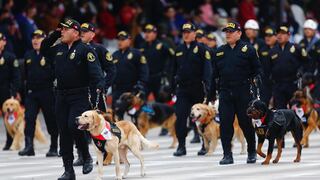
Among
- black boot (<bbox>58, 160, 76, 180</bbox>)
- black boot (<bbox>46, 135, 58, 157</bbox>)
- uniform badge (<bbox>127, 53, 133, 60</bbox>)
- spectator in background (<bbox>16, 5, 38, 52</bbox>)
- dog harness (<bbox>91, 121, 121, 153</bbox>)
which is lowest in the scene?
black boot (<bbox>58, 160, 76, 180</bbox>)

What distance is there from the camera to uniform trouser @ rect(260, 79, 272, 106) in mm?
22375

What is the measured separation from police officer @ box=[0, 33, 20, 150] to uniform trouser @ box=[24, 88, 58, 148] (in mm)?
1046

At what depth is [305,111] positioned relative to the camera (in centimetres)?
2145

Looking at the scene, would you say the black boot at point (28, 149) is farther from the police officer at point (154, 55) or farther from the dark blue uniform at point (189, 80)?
the police officer at point (154, 55)

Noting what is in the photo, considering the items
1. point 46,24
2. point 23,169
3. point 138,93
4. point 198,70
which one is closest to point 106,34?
point 46,24

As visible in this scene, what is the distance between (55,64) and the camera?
53.2ft

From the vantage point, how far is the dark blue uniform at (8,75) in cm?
2214

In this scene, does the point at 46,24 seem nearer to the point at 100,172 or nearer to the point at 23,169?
the point at 23,169

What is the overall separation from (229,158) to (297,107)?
131 inches

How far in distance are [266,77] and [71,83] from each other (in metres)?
6.92

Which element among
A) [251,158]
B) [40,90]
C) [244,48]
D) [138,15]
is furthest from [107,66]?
[138,15]

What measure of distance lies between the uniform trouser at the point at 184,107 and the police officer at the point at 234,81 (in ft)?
6.67

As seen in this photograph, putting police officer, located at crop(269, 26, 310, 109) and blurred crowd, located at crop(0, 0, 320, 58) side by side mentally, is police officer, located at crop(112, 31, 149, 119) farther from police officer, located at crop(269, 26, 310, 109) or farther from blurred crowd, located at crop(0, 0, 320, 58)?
blurred crowd, located at crop(0, 0, 320, 58)

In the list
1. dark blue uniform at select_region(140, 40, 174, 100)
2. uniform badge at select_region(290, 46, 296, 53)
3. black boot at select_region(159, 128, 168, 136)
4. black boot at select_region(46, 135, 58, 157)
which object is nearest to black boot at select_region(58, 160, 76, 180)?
black boot at select_region(46, 135, 58, 157)
